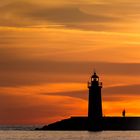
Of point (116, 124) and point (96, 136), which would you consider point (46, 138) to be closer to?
point (96, 136)

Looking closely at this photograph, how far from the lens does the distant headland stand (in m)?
79.8

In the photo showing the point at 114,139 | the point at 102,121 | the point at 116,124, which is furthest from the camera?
the point at 116,124

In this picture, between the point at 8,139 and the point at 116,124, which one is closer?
the point at 8,139

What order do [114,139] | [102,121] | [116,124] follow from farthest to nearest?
[116,124], [102,121], [114,139]

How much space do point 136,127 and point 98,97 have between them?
14.9 m

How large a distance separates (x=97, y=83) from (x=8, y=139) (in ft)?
35.1

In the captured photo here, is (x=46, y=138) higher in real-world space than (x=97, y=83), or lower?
lower

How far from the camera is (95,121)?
8238cm

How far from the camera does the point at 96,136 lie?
81.6 meters

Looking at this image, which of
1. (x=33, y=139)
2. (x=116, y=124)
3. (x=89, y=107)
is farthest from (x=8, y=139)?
(x=116, y=124)

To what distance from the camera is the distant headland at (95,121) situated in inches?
3140

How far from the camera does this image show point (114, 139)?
76.9 meters

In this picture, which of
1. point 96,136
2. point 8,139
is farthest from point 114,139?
point 8,139

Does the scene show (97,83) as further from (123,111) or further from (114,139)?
(123,111)
